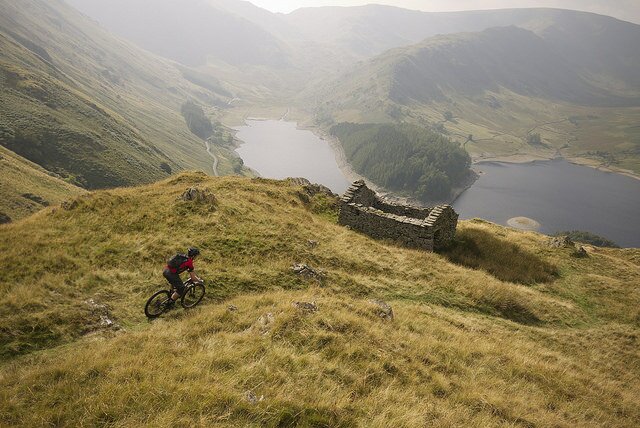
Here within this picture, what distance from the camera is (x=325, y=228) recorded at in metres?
28.0

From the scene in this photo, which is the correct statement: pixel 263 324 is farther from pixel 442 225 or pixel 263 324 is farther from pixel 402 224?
pixel 442 225

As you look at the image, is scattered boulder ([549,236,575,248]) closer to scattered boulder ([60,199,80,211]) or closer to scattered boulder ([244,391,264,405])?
scattered boulder ([244,391,264,405])

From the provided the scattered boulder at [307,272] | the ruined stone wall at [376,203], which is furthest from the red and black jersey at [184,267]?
the ruined stone wall at [376,203]

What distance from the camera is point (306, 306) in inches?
590

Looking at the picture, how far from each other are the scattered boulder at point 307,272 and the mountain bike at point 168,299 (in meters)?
5.76

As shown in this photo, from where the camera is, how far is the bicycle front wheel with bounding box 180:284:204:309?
1523 centimetres

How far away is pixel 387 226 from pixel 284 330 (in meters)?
18.2

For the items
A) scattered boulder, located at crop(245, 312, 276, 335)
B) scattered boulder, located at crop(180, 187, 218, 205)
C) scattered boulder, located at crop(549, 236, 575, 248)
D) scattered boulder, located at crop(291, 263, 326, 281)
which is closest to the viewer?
scattered boulder, located at crop(245, 312, 276, 335)

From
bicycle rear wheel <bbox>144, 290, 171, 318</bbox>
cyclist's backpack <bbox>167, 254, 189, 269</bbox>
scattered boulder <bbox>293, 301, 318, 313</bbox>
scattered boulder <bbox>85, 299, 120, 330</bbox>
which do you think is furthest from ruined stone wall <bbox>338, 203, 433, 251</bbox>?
scattered boulder <bbox>85, 299, 120, 330</bbox>

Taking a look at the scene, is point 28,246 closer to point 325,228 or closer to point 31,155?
point 325,228

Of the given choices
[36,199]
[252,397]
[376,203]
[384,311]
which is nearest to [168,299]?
[252,397]

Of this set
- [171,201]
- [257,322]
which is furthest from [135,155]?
[257,322]

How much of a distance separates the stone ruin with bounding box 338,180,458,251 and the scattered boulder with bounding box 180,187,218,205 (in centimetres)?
1184

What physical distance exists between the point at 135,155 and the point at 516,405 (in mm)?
162265
